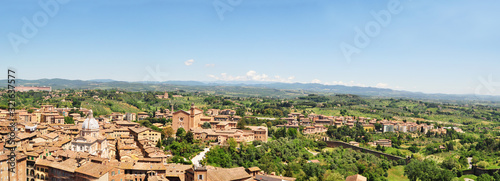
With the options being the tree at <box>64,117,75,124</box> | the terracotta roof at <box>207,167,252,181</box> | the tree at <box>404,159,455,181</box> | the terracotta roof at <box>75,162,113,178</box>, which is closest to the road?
the terracotta roof at <box>207,167,252,181</box>

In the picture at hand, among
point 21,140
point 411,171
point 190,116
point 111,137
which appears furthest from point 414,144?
point 21,140

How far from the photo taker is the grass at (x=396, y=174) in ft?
129

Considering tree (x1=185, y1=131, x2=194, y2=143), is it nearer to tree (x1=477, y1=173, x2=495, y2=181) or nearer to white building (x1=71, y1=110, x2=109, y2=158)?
white building (x1=71, y1=110, x2=109, y2=158)

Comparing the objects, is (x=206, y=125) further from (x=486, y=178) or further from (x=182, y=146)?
(x=486, y=178)

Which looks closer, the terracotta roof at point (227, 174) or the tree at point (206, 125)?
the terracotta roof at point (227, 174)

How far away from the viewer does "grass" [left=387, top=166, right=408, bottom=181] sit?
39.3m

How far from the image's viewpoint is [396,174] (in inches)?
1609

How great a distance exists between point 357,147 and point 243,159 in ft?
71.8

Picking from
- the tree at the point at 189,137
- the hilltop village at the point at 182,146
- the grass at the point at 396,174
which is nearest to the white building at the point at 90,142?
the hilltop village at the point at 182,146

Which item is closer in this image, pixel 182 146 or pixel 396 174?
pixel 182 146

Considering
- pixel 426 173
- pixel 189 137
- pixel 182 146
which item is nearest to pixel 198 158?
pixel 182 146

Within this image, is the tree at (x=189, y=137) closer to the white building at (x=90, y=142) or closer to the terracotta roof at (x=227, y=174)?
the white building at (x=90, y=142)

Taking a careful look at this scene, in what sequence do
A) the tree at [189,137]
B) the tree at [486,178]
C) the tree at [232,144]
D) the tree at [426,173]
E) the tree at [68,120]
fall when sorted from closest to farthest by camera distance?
the tree at [426,173], the tree at [486,178], the tree at [232,144], the tree at [189,137], the tree at [68,120]

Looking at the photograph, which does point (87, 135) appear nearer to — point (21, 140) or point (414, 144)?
point (21, 140)
